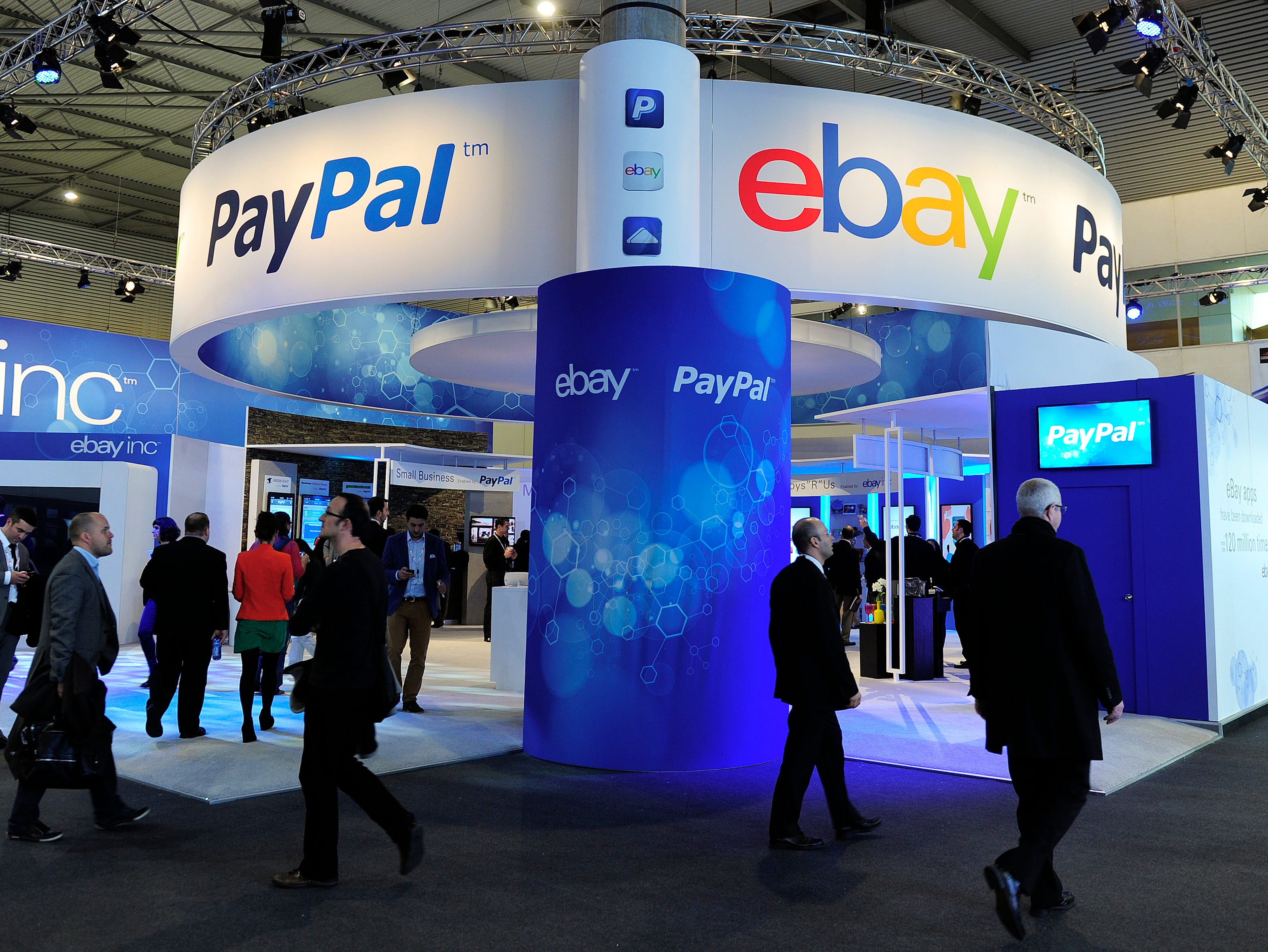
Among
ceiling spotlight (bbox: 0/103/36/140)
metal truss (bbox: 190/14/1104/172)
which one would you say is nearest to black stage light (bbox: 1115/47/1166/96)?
metal truss (bbox: 190/14/1104/172)

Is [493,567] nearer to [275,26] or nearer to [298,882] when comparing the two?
[275,26]

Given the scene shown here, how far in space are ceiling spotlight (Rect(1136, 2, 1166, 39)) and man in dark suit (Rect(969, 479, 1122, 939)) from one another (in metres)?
6.49

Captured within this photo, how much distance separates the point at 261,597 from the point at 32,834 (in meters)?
2.39

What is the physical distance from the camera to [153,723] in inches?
238

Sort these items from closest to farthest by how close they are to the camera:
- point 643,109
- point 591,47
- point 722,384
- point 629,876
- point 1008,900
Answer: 1. point 1008,900
2. point 629,876
3. point 722,384
4. point 643,109
5. point 591,47

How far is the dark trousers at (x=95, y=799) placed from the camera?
155 inches

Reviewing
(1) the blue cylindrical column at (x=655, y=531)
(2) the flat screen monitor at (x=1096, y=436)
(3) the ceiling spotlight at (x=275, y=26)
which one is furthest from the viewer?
(3) the ceiling spotlight at (x=275, y=26)

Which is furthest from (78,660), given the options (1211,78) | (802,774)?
(1211,78)

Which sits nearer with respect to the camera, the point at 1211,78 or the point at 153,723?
the point at 153,723

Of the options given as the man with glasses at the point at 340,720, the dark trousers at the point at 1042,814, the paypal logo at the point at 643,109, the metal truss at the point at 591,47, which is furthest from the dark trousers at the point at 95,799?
the metal truss at the point at 591,47

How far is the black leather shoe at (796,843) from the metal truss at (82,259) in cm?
1216

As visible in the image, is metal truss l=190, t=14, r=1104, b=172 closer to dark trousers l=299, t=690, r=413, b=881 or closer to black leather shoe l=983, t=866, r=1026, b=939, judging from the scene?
dark trousers l=299, t=690, r=413, b=881

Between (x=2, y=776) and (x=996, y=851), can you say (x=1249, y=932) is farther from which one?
(x=2, y=776)

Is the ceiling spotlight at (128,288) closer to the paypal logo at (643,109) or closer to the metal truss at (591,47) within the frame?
the metal truss at (591,47)
